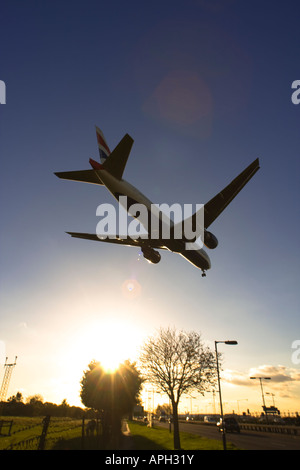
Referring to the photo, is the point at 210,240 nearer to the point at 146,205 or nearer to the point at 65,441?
the point at 146,205

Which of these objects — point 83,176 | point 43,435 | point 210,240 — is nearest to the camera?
point 43,435

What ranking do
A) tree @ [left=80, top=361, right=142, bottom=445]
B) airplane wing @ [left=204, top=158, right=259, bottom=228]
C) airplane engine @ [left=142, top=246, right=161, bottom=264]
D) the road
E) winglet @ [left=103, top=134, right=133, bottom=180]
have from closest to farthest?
airplane wing @ [left=204, top=158, right=259, bottom=228] < winglet @ [left=103, top=134, right=133, bottom=180] < the road < airplane engine @ [left=142, top=246, right=161, bottom=264] < tree @ [left=80, top=361, right=142, bottom=445]

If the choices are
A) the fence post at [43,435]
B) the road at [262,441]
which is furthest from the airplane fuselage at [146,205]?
the road at [262,441]

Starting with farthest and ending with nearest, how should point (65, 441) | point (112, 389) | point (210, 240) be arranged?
point (112, 389)
point (210, 240)
point (65, 441)

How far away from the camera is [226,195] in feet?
61.0

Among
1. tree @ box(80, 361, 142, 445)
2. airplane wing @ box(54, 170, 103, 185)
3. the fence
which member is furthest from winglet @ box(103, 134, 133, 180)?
tree @ box(80, 361, 142, 445)

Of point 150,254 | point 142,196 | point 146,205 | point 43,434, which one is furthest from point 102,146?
point 43,434

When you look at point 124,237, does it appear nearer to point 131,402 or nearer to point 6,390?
point 131,402

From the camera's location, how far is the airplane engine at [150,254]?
24.0 metres

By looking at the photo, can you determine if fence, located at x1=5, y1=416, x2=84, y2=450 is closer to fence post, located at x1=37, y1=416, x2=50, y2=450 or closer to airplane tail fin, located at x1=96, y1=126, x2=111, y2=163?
fence post, located at x1=37, y1=416, x2=50, y2=450

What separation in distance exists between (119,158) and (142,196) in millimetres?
4463

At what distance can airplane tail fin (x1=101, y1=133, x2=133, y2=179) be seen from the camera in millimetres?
17578

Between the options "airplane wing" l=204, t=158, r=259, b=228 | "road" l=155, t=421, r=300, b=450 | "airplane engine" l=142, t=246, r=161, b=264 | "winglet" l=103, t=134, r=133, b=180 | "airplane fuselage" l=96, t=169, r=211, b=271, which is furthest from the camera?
"airplane engine" l=142, t=246, r=161, b=264
